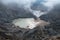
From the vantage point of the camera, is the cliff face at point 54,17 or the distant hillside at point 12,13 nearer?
the cliff face at point 54,17

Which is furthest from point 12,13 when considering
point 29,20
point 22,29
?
point 22,29

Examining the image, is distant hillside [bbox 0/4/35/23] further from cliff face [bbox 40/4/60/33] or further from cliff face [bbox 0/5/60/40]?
cliff face [bbox 40/4/60/33]

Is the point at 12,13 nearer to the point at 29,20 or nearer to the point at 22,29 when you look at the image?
the point at 29,20

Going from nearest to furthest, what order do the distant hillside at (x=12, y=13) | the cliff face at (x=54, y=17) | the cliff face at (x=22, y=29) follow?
the cliff face at (x=22, y=29) < the cliff face at (x=54, y=17) < the distant hillside at (x=12, y=13)

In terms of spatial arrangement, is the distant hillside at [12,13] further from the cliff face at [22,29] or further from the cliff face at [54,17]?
the cliff face at [54,17]

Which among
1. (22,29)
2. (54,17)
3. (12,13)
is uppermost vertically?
(12,13)

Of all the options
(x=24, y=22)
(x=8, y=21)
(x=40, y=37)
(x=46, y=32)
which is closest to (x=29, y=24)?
(x=24, y=22)

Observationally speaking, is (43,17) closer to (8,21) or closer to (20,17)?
(20,17)

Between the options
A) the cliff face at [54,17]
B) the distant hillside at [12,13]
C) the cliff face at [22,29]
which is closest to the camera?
the cliff face at [22,29]

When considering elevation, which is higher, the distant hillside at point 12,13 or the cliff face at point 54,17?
the distant hillside at point 12,13
